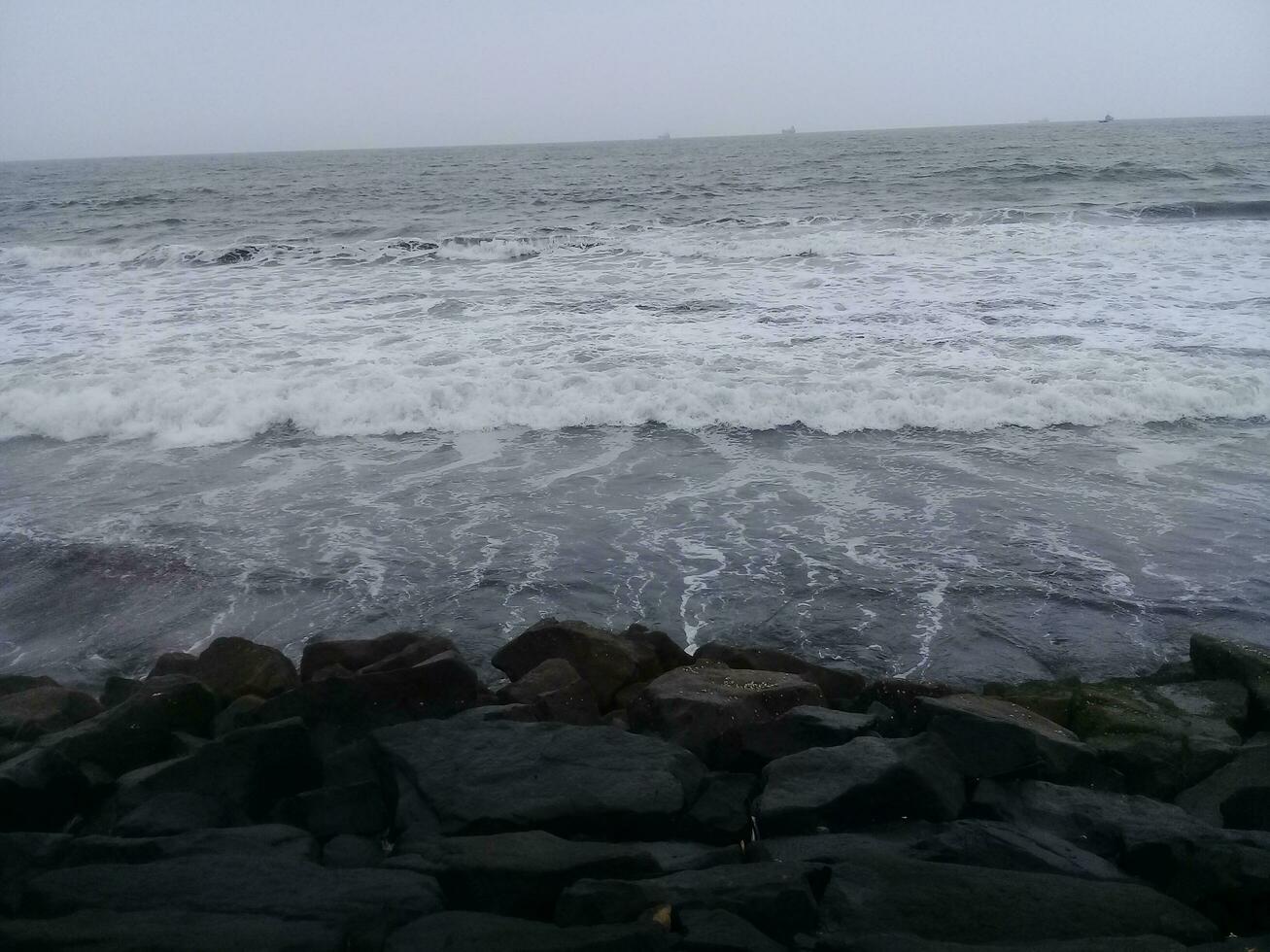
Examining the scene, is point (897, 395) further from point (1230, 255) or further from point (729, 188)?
point (729, 188)

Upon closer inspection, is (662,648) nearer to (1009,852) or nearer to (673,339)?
(1009,852)

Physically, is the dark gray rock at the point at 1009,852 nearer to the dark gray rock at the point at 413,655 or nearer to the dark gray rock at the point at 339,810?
the dark gray rock at the point at 339,810

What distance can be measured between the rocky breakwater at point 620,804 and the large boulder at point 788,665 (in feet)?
0.05

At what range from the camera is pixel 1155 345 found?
10773 millimetres

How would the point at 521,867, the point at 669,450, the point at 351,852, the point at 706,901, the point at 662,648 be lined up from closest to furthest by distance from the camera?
the point at 706,901, the point at 521,867, the point at 351,852, the point at 662,648, the point at 669,450

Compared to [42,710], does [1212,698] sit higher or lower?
lower

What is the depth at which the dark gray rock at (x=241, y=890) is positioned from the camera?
2.68 metres

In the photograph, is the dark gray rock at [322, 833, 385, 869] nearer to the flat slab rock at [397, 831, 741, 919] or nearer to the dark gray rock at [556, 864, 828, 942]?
the flat slab rock at [397, 831, 741, 919]

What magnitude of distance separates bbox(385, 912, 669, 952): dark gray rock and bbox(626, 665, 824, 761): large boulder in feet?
4.38

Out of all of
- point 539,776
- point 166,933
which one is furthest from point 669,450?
point 166,933

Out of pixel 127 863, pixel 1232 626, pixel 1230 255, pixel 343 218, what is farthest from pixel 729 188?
pixel 127 863

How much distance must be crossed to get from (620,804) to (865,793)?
836mm

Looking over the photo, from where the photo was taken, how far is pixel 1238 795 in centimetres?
338

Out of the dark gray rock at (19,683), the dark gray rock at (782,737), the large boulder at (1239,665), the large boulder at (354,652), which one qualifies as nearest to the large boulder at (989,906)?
the dark gray rock at (782,737)
